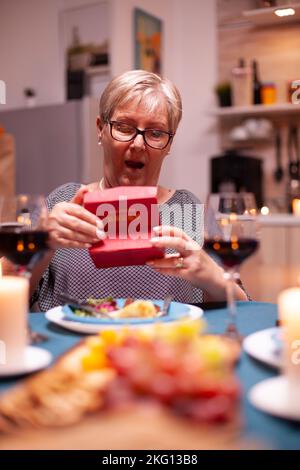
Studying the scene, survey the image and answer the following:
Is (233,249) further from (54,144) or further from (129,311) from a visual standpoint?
(54,144)

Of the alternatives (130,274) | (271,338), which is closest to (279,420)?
(271,338)

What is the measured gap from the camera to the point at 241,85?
3791 millimetres

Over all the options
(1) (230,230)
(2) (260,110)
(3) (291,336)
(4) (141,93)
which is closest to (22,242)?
(1) (230,230)

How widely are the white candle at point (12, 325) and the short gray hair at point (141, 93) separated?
0.86 meters

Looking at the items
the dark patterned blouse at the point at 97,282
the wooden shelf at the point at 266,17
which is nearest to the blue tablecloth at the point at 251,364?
the dark patterned blouse at the point at 97,282

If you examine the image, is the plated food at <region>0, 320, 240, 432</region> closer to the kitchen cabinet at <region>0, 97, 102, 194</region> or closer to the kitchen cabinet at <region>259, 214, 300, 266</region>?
the kitchen cabinet at <region>259, 214, 300, 266</region>

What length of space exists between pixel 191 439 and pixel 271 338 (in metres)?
0.37

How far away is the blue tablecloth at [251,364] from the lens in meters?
0.46

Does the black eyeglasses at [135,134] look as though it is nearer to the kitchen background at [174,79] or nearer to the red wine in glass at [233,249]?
the red wine in glass at [233,249]

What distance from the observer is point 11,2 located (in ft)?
14.2

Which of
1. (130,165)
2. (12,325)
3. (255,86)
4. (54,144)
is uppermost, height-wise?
(255,86)

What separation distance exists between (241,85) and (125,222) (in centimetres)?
306

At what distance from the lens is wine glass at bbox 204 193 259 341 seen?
792 millimetres

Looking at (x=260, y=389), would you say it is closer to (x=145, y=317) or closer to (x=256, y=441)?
(x=256, y=441)
